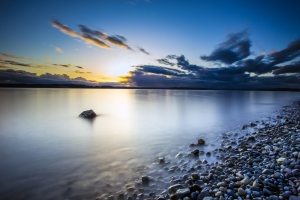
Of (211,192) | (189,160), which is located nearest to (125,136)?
(189,160)

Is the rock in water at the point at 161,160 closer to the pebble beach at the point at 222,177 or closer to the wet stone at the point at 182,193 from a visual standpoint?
the pebble beach at the point at 222,177

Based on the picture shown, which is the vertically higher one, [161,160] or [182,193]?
[182,193]

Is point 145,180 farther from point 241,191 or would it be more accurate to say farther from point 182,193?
point 241,191

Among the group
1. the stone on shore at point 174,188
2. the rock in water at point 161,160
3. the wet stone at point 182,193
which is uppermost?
the wet stone at point 182,193

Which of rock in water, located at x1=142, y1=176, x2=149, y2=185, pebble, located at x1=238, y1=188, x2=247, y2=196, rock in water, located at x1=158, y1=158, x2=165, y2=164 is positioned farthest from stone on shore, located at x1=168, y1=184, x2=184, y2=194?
rock in water, located at x1=158, y1=158, x2=165, y2=164

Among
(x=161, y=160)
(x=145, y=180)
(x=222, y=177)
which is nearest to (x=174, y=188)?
(x=145, y=180)

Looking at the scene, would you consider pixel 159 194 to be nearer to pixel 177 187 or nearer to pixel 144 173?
pixel 177 187

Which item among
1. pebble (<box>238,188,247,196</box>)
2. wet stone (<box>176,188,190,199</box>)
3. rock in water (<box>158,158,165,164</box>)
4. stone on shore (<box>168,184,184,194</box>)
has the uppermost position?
pebble (<box>238,188,247,196</box>)

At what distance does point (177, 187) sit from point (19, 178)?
4.25 metres

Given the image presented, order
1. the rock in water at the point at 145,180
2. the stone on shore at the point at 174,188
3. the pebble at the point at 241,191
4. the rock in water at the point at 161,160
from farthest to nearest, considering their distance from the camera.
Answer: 1. the rock in water at the point at 161,160
2. the rock in water at the point at 145,180
3. the stone on shore at the point at 174,188
4. the pebble at the point at 241,191

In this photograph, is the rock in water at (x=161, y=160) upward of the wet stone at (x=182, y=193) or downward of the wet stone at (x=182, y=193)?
downward

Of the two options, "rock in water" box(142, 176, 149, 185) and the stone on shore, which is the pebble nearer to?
the stone on shore

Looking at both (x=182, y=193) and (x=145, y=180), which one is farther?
(x=145, y=180)

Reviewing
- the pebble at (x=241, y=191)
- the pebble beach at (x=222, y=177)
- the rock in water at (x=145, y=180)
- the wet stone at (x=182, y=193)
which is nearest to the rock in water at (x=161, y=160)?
the pebble beach at (x=222, y=177)
